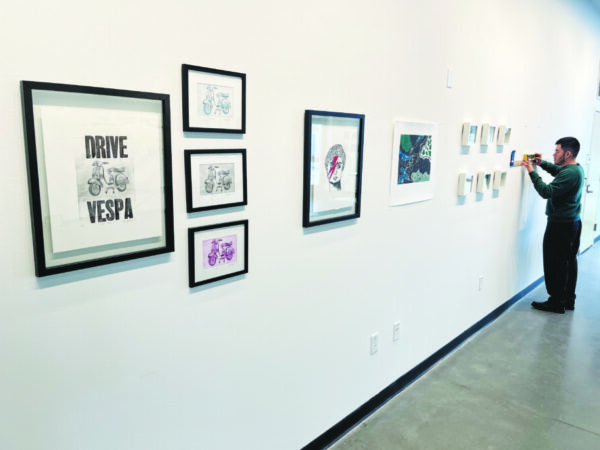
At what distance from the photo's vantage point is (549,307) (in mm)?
4320

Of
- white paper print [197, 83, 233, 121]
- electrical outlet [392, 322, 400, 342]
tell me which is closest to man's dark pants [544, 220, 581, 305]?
electrical outlet [392, 322, 400, 342]

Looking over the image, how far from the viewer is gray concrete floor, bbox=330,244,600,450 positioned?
7.98 feet

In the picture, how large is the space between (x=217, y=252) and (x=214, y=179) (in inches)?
10.8

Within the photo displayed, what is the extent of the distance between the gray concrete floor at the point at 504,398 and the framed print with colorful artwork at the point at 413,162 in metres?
1.27

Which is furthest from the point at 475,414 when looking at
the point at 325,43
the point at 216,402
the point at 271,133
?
the point at 325,43

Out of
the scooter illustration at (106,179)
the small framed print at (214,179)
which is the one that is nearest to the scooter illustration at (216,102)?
the small framed print at (214,179)

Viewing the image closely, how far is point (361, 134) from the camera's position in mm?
2217

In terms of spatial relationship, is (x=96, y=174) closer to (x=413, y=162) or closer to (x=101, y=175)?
(x=101, y=175)

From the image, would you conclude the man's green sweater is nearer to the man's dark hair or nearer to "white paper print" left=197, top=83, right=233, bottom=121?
the man's dark hair

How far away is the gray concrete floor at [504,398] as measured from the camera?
2.43m

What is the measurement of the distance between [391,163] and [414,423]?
1498 millimetres

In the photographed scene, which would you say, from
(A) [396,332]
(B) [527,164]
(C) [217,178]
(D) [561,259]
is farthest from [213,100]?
(D) [561,259]

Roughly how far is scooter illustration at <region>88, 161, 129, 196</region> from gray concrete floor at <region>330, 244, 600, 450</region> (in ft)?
5.90

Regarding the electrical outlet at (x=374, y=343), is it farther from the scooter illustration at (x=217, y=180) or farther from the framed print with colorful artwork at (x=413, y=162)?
the scooter illustration at (x=217, y=180)
